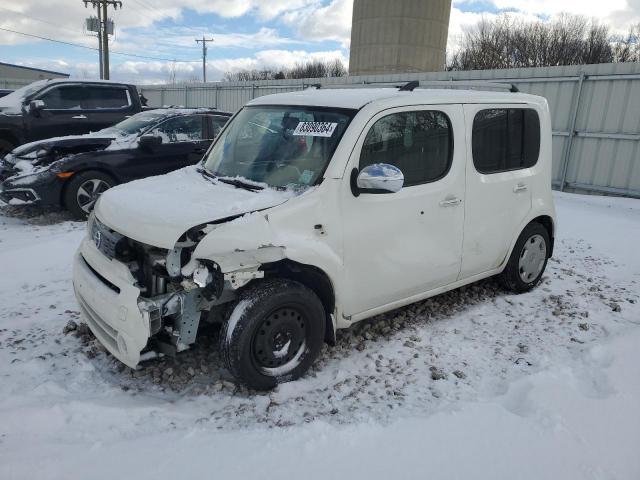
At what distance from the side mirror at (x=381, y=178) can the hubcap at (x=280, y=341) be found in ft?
3.06

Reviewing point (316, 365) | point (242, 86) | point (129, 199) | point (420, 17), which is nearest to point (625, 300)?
point (316, 365)

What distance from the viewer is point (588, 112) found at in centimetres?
1023

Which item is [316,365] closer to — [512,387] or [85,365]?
[512,387]

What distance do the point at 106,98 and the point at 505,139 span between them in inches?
343

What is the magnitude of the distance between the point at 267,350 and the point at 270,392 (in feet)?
0.92

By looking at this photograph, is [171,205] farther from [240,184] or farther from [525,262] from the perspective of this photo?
[525,262]

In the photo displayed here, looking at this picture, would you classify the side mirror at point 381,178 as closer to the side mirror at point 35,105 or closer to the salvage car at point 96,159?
the salvage car at point 96,159

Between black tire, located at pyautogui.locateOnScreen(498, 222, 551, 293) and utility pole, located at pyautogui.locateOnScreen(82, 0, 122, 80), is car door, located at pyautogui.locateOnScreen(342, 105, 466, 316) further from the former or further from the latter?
utility pole, located at pyautogui.locateOnScreen(82, 0, 122, 80)

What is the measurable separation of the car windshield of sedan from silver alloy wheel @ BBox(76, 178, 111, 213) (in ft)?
3.61

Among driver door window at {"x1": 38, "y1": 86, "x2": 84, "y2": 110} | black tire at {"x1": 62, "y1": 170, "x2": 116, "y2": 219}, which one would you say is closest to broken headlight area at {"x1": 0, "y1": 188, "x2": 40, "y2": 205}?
black tire at {"x1": 62, "y1": 170, "x2": 116, "y2": 219}

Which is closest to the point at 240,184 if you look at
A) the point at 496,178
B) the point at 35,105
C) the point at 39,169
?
the point at 496,178

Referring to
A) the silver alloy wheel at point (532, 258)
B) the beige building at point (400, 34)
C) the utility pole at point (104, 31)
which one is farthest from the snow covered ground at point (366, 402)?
the utility pole at point (104, 31)

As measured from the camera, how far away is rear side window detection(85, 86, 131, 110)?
A: 1018 cm

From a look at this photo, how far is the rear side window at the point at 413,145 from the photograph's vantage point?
3477mm
